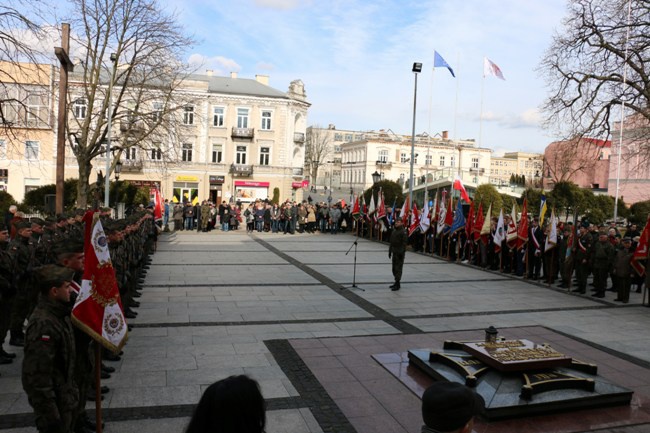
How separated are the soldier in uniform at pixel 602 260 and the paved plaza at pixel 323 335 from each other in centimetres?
52

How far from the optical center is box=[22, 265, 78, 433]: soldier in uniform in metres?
3.95

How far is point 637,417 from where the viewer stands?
640 cm

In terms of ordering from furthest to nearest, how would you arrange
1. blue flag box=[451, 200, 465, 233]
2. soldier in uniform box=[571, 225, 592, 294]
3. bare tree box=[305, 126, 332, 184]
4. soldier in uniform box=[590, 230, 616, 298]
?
bare tree box=[305, 126, 332, 184]
blue flag box=[451, 200, 465, 233]
soldier in uniform box=[571, 225, 592, 294]
soldier in uniform box=[590, 230, 616, 298]

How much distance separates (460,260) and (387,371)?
47.3 ft

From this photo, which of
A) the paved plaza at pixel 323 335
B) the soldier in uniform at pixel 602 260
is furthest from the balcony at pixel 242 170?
the soldier in uniform at pixel 602 260

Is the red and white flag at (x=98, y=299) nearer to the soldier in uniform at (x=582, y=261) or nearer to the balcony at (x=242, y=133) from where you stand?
the soldier in uniform at (x=582, y=261)

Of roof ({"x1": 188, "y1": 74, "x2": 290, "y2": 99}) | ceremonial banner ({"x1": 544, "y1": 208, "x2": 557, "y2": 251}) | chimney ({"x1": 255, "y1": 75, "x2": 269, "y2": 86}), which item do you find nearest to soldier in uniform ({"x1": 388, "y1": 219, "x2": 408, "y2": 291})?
ceremonial banner ({"x1": 544, "y1": 208, "x2": 557, "y2": 251})

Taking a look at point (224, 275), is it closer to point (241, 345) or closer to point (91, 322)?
point (241, 345)

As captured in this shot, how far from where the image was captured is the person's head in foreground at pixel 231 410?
2146 mm

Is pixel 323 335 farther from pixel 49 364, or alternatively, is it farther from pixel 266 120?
pixel 266 120

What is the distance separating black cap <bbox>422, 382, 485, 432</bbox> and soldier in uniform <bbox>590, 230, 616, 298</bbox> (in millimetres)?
13468

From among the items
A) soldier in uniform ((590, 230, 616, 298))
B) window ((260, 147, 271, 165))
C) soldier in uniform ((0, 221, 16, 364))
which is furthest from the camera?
window ((260, 147, 271, 165))

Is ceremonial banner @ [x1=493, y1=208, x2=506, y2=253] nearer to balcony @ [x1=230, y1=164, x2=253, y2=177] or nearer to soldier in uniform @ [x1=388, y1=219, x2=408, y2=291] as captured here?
soldier in uniform @ [x1=388, y1=219, x2=408, y2=291]

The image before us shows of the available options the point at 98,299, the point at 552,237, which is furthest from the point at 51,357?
the point at 552,237
